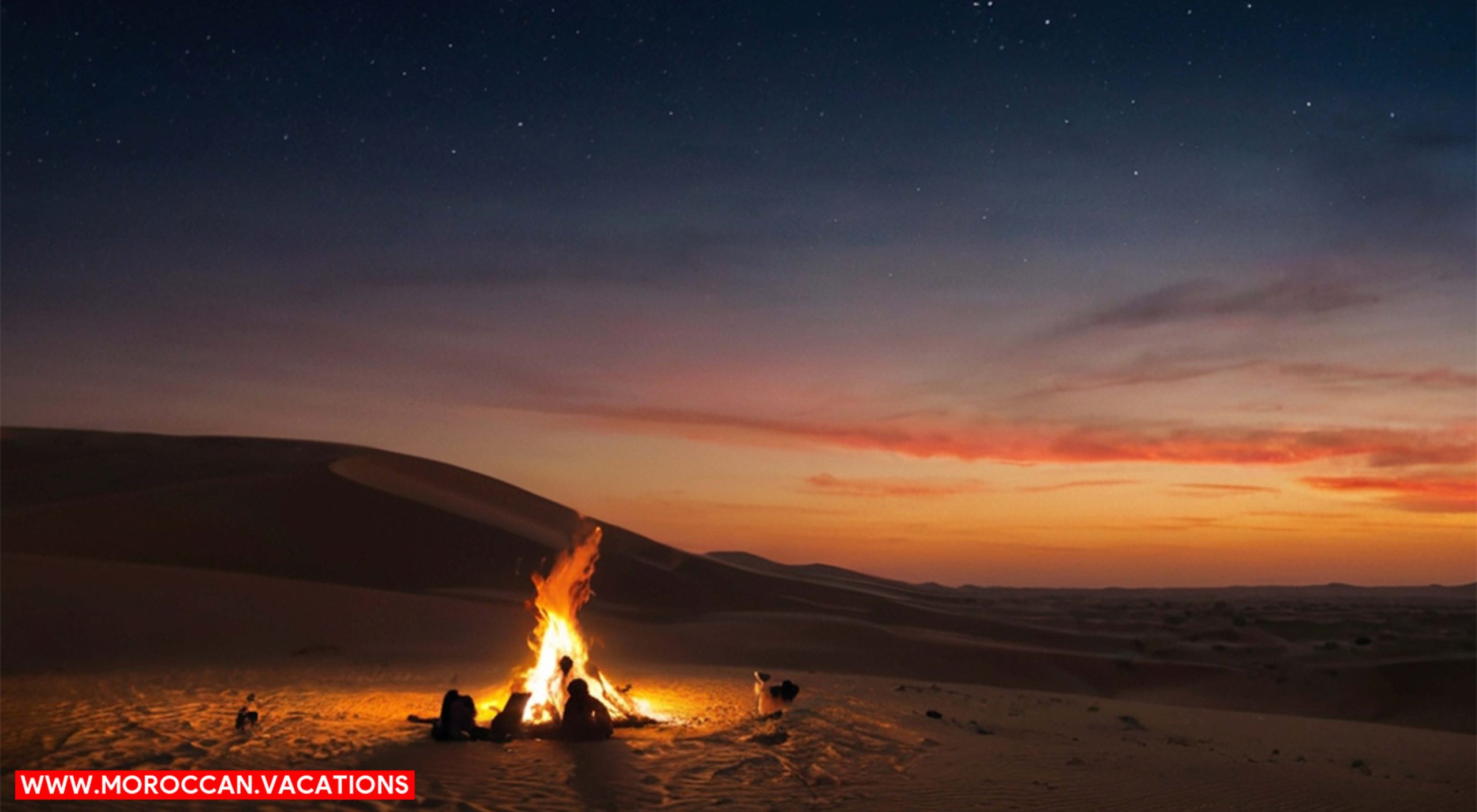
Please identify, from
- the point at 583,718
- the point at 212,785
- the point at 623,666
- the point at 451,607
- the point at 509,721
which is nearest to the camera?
the point at 212,785

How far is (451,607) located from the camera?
32.5 m

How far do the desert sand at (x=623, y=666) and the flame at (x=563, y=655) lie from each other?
1.07 m

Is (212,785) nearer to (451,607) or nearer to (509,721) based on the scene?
(509,721)

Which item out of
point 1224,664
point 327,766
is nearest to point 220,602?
point 327,766

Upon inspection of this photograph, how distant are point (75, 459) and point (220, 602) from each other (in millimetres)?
30754

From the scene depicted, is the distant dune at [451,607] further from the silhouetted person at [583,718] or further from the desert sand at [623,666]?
the silhouetted person at [583,718]

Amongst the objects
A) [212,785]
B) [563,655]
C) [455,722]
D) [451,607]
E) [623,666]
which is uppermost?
[563,655]

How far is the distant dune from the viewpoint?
26859 millimetres

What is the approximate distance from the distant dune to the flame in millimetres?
9254

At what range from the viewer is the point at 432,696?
17.1m

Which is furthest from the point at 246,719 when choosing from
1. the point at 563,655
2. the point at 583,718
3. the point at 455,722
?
the point at 583,718

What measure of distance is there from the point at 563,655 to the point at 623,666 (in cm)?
846

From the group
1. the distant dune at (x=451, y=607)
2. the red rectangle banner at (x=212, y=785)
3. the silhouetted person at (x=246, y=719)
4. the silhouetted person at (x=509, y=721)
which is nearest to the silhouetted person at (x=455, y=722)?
the silhouetted person at (x=509, y=721)

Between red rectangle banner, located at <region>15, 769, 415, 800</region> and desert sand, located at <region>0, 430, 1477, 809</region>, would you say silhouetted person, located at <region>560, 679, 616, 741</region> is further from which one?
red rectangle banner, located at <region>15, 769, 415, 800</region>
